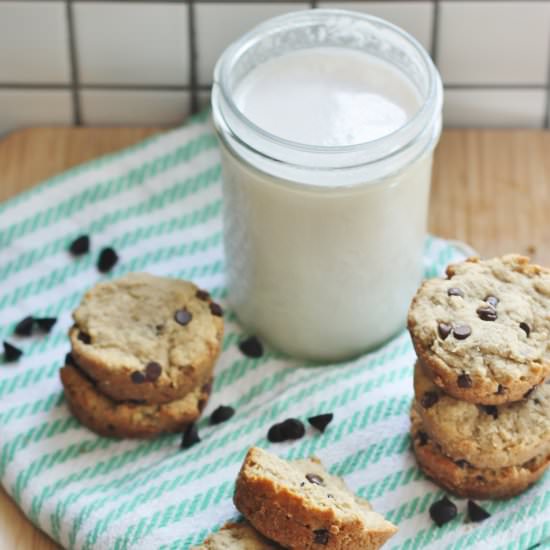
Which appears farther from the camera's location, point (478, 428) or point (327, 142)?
point (327, 142)

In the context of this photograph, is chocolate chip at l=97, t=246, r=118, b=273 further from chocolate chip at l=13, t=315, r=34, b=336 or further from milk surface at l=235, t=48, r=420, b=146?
milk surface at l=235, t=48, r=420, b=146

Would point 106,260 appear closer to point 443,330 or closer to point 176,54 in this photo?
point 176,54

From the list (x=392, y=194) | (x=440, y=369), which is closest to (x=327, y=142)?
(x=392, y=194)

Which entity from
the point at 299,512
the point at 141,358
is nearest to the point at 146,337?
the point at 141,358

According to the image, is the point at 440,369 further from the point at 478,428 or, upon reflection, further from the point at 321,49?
the point at 321,49

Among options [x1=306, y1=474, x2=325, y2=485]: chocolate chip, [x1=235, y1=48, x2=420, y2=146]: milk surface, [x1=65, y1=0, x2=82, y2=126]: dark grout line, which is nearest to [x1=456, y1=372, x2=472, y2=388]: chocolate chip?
[x1=306, y1=474, x2=325, y2=485]: chocolate chip
